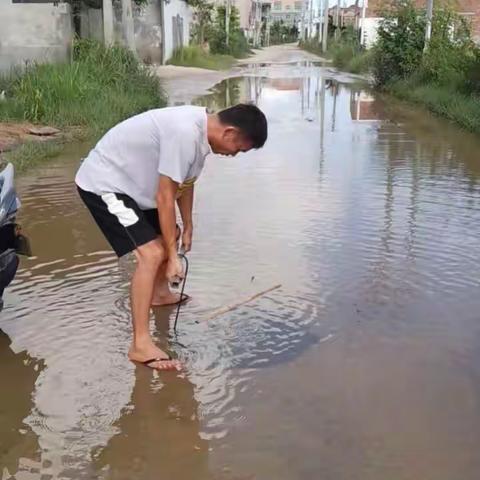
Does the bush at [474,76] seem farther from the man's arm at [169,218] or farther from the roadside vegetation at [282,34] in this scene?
the roadside vegetation at [282,34]

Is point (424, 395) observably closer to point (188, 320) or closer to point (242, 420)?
point (242, 420)

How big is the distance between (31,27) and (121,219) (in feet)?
54.9

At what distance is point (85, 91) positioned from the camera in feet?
41.9

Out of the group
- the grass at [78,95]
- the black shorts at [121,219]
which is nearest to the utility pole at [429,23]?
the grass at [78,95]

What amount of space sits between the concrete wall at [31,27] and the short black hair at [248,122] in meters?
16.1

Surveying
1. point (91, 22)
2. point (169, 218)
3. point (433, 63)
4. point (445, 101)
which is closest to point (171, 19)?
point (91, 22)

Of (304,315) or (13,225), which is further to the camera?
(304,315)

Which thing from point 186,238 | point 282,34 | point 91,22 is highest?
point 91,22

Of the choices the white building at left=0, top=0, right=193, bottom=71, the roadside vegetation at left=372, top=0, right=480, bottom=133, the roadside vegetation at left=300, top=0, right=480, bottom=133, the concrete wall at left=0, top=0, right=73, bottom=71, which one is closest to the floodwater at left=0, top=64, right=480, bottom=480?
the roadside vegetation at left=372, top=0, right=480, bottom=133

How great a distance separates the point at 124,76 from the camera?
1479 cm

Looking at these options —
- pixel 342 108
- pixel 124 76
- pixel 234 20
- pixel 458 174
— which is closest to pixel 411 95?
pixel 342 108

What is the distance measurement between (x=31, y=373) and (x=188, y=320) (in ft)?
3.36

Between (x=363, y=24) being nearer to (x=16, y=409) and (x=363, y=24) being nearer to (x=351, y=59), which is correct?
(x=351, y=59)

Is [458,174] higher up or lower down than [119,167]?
lower down
